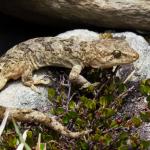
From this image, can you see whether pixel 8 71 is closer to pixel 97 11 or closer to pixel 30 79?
pixel 30 79

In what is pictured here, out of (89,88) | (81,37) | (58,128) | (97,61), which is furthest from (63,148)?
(81,37)

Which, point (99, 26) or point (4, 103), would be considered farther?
point (99, 26)

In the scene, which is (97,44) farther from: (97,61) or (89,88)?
(89,88)

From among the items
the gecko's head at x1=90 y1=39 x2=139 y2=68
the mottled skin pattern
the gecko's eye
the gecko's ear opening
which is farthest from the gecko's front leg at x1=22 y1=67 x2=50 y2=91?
the gecko's eye

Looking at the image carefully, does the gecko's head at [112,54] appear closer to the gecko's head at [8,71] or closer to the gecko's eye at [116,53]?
the gecko's eye at [116,53]

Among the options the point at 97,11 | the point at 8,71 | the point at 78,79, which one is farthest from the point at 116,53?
the point at 8,71

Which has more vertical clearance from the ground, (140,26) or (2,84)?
(140,26)

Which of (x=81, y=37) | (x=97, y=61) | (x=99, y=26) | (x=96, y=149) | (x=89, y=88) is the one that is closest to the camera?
(x=96, y=149)
